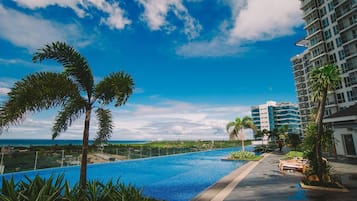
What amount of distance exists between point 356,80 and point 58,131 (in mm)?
41973

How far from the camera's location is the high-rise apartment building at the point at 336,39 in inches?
1319

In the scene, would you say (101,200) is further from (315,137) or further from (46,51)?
(315,137)

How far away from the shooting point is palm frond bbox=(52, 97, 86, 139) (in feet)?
23.5

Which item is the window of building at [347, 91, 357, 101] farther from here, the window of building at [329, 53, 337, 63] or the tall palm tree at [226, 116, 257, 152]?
the tall palm tree at [226, 116, 257, 152]

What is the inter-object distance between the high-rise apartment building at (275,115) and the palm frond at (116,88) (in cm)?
12279

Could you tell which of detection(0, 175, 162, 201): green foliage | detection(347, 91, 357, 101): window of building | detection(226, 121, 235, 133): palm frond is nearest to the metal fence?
detection(0, 175, 162, 201): green foliage

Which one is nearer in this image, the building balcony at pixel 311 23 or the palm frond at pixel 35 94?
the palm frond at pixel 35 94

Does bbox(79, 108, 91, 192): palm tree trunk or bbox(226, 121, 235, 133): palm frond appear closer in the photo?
bbox(79, 108, 91, 192): palm tree trunk

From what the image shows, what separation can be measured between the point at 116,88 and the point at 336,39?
4495 centimetres

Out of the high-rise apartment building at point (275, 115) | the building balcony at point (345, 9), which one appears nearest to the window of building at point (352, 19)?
the building balcony at point (345, 9)

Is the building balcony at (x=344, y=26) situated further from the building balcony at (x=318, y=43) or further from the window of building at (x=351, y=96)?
the window of building at (x=351, y=96)

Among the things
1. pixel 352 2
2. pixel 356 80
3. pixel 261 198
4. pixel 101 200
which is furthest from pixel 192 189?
pixel 352 2

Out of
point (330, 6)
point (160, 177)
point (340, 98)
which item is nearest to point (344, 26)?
point (330, 6)

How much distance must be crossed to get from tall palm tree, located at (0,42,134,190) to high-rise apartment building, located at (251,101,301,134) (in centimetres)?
12296
